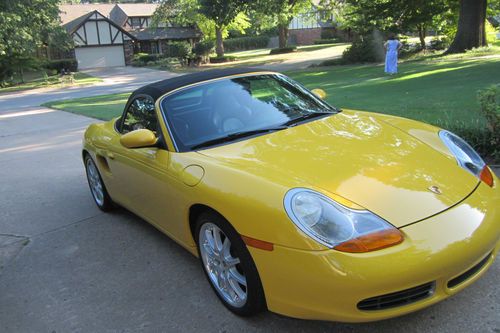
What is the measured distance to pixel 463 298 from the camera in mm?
2867

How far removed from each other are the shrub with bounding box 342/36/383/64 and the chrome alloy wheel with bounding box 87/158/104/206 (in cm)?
2520

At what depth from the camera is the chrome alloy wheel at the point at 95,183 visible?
16.8 feet

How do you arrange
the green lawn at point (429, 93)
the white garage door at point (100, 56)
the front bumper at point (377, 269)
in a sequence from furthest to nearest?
the white garage door at point (100, 56) → the green lawn at point (429, 93) → the front bumper at point (377, 269)

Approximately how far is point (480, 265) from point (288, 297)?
3.65 feet

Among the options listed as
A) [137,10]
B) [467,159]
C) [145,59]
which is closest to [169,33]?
[137,10]

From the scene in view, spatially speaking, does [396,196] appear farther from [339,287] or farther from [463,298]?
[463,298]

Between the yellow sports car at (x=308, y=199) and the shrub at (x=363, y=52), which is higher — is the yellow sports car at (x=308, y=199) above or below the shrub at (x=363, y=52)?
below

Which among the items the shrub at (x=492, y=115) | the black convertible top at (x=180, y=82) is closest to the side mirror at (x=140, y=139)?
the black convertible top at (x=180, y=82)

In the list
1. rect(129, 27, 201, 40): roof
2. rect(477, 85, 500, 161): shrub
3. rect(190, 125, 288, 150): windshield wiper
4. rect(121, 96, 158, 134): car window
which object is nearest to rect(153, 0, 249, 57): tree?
rect(129, 27, 201, 40): roof

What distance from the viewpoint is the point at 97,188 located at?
526 centimetres

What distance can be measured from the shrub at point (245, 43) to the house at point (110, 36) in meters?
9.49

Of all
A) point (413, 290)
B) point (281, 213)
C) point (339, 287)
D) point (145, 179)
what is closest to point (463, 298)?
point (413, 290)

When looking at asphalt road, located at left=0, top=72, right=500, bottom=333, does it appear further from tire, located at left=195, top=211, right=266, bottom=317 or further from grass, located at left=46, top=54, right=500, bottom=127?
grass, located at left=46, top=54, right=500, bottom=127

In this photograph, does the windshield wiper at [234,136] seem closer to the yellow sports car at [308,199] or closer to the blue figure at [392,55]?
the yellow sports car at [308,199]
